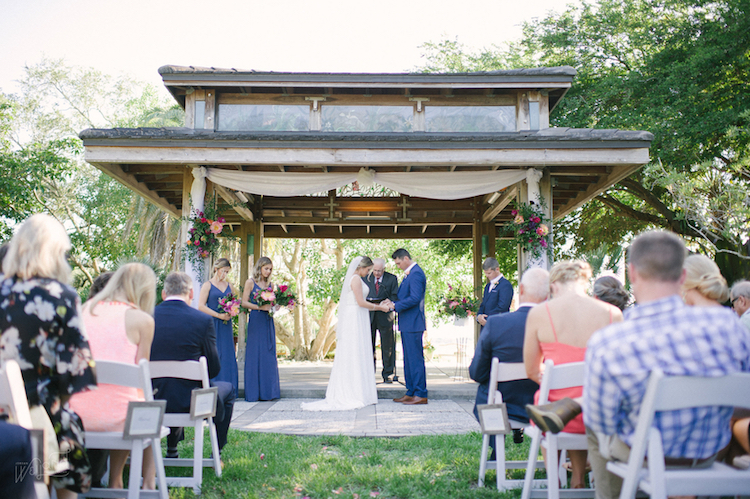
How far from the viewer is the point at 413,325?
7.15m

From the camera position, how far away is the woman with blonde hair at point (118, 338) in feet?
9.80

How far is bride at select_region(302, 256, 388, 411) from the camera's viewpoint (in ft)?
23.1

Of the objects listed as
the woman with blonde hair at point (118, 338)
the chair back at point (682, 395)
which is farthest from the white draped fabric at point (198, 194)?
the chair back at point (682, 395)

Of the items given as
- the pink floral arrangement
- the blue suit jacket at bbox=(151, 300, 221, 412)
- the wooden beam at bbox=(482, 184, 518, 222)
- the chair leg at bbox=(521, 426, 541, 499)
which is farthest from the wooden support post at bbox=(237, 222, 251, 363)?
the chair leg at bbox=(521, 426, 541, 499)

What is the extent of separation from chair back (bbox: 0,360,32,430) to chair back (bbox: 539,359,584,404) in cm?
243

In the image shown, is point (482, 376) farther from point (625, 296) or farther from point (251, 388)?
point (251, 388)

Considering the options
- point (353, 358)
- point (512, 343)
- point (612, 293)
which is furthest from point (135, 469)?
point (353, 358)

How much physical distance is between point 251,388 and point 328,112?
477 centimetres

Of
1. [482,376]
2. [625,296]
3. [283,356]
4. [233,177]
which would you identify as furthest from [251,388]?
[283,356]

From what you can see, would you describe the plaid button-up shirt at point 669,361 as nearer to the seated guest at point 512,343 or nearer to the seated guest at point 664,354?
the seated guest at point 664,354

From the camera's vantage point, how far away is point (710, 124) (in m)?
11.8

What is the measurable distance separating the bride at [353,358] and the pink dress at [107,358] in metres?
4.13

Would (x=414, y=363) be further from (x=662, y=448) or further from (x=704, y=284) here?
(x=662, y=448)

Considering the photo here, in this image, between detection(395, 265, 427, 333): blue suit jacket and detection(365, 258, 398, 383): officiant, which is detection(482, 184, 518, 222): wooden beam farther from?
detection(395, 265, 427, 333): blue suit jacket
